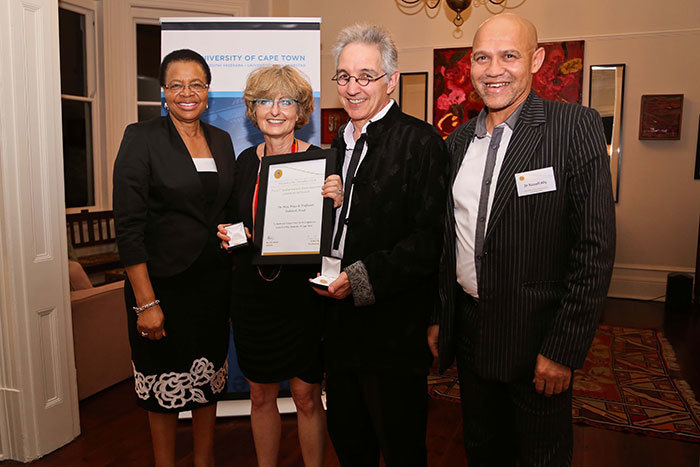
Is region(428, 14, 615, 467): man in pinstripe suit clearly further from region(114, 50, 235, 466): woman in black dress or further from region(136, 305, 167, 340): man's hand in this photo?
region(136, 305, 167, 340): man's hand

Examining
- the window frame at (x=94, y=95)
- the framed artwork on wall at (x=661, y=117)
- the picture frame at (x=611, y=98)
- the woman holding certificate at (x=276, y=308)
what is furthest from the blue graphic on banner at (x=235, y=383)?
the framed artwork on wall at (x=661, y=117)

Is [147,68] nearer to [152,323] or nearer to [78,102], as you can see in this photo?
[78,102]

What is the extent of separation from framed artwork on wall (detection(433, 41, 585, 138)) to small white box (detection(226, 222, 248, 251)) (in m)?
5.02

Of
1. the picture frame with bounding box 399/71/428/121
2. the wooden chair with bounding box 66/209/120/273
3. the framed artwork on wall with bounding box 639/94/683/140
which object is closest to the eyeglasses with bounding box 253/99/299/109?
the wooden chair with bounding box 66/209/120/273

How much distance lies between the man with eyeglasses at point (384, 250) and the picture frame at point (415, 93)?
17.4 feet

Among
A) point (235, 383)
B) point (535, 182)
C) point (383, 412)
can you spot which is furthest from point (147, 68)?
point (535, 182)

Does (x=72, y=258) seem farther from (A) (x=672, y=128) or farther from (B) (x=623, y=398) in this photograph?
(A) (x=672, y=128)

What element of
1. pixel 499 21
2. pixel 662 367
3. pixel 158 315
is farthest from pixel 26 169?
pixel 662 367

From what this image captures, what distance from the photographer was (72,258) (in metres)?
4.22

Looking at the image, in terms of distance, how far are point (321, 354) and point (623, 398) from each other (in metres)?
2.55

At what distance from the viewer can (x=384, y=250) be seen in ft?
5.49

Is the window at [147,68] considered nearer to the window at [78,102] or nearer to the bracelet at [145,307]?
the window at [78,102]

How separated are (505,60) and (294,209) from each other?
2.78ft

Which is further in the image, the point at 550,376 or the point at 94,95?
the point at 94,95
